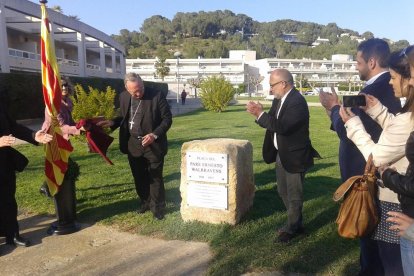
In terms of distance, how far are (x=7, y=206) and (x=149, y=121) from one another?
1962 mm

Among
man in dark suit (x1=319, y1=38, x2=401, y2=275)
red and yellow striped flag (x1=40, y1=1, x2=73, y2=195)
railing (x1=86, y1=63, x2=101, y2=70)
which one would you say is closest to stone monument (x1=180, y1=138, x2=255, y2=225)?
red and yellow striped flag (x1=40, y1=1, x2=73, y2=195)

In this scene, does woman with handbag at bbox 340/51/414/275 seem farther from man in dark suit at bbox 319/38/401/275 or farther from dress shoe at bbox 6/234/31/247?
dress shoe at bbox 6/234/31/247

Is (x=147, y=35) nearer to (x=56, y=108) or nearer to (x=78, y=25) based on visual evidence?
(x=78, y=25)

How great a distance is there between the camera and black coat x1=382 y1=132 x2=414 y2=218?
2057mm

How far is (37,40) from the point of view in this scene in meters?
33.0

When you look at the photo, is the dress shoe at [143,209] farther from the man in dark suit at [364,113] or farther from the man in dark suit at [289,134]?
the man in dark suit at [364,113]

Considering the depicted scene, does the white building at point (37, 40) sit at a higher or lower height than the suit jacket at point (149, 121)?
higher

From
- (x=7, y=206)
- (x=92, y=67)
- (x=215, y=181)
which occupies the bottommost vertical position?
(x=7, y=206)

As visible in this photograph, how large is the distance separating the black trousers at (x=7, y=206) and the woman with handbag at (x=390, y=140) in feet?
12.3

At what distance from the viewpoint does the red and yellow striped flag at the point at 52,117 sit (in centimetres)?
495

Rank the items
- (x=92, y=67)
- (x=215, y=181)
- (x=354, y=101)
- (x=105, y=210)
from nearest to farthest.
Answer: (x=354, y=101) → (x=215, y=181) → (x=105, y=210) → (x=92, y=67)

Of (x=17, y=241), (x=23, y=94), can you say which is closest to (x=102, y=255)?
(x=17, y=241)

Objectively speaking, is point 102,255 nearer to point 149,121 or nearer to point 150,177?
point 150,177

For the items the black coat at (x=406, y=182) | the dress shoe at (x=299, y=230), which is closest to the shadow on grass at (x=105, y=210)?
the dress shoe at (x=299, y=230)
